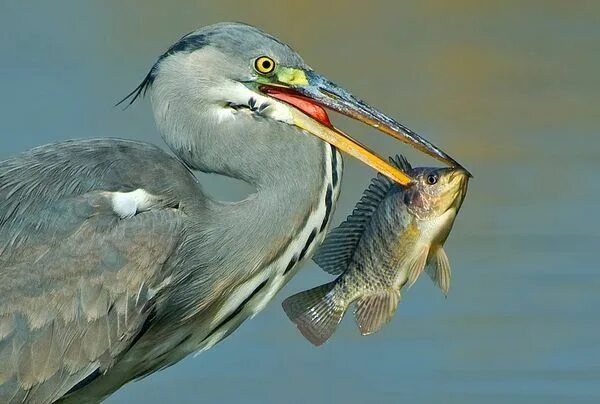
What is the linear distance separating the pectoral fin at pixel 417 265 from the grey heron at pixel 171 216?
0.87ft

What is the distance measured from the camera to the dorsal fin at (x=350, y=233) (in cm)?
587

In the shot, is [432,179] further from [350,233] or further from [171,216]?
[171,216]

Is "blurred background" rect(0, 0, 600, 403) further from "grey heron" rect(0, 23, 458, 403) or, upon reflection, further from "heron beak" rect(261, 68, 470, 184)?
"heron beak" rect(261, 68, 470, 184)

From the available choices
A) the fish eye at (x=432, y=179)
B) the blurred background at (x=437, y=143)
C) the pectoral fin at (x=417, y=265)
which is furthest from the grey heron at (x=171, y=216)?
the blurred background at (x=437, y=143)

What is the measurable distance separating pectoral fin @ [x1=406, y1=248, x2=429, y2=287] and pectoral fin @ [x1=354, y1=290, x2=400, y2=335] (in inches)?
2.9

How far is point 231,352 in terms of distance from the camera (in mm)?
7977

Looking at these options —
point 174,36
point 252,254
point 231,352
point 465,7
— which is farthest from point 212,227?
point 465,7

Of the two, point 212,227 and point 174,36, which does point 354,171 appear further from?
point 212,227

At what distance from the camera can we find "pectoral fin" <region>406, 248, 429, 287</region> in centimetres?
573

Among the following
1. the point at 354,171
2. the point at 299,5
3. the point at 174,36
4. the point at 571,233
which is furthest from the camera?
the point at 299,5


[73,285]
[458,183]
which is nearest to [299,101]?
[458,183]

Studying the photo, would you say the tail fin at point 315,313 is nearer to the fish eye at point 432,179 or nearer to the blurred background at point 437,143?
the fish eye at point 432,179

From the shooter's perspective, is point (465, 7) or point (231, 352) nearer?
point (231, 352)

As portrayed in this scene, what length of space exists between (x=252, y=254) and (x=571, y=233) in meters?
3.19
